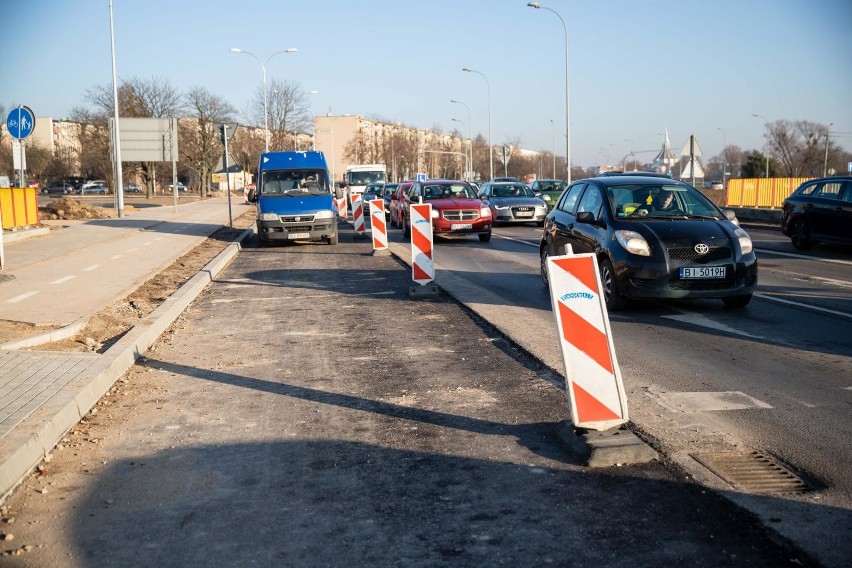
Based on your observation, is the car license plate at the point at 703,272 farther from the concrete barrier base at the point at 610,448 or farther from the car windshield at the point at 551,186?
the car windshield at the point at 551,186

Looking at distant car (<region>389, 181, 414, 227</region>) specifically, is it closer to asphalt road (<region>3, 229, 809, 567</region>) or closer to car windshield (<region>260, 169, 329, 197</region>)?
car windshield (<region>260, 169, 329, 197</region>)

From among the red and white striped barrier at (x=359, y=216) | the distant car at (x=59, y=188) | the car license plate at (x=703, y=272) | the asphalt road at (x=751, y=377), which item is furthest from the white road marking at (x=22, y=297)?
Result: the distant car at (x=59, y=188)

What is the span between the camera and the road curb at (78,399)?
15.0 ft

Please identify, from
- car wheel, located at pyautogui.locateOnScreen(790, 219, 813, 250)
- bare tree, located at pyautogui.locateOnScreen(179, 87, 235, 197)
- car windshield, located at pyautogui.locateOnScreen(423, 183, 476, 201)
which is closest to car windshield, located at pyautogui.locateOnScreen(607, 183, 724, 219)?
car wheel, located at pyautogui.locateOnScreen(790, 219, 813, 250)

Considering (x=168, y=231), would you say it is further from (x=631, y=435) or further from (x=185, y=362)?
(x=631, y=435)

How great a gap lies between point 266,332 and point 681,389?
15.9 feet

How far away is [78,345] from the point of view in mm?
8359

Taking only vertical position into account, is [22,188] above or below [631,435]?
above

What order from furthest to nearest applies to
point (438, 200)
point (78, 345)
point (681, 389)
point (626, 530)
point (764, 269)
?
point (438, 200) < point (764, 269) < point (78, 345) < point (681, 389) < point (626, 530)

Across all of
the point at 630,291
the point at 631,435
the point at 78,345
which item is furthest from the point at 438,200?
the point at 631,435

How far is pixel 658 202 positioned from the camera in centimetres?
1075

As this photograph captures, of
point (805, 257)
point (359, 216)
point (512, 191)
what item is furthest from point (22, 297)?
point (512, 191)

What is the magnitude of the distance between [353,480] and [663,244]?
6.40m

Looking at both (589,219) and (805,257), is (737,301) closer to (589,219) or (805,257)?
(589,219)
